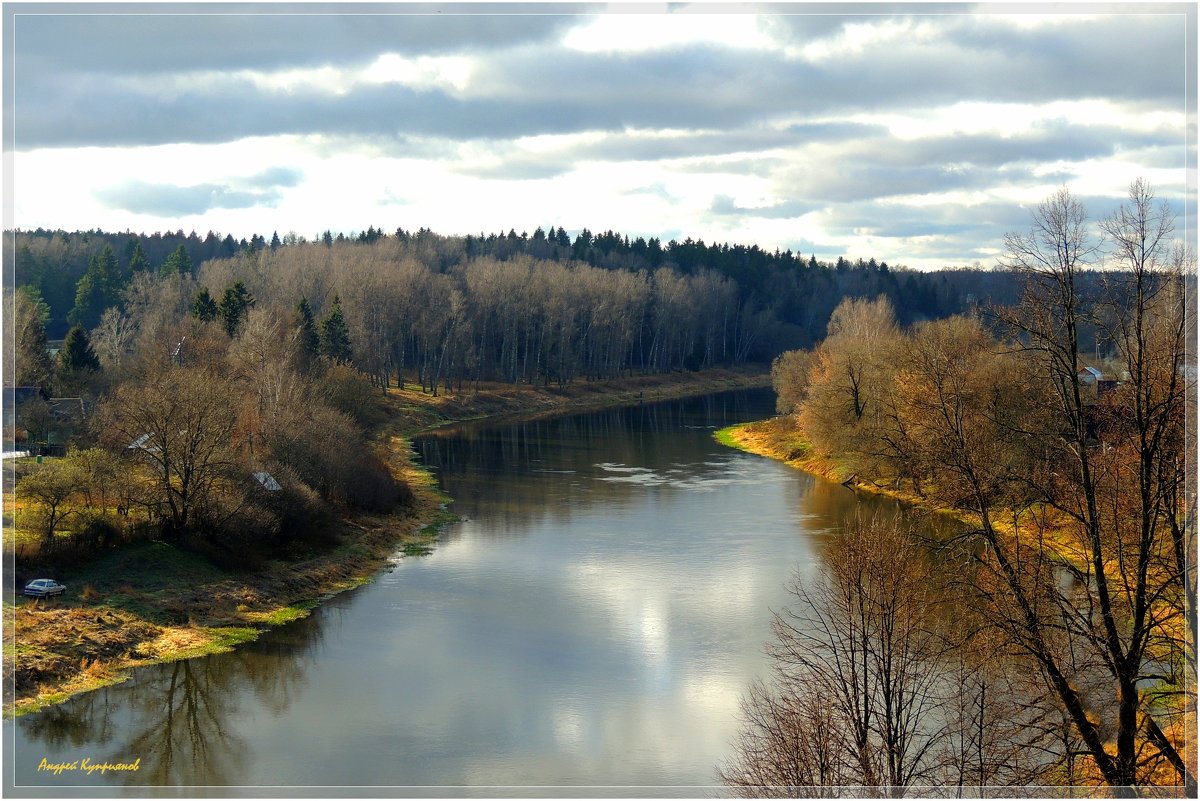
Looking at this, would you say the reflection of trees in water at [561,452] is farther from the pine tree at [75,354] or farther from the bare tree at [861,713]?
the bare tree at [861,713]

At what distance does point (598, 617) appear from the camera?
30297 mm

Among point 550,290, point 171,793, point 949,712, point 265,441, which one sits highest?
point 550,290

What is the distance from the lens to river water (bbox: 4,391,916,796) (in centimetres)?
2053

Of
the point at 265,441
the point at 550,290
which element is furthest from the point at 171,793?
the point at 550,290

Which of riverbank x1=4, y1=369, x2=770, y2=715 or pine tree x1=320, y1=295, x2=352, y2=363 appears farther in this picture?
pine tree x1=320, y1=295, x2=352, y2=363

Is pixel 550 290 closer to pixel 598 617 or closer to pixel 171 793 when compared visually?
pixel 598 617

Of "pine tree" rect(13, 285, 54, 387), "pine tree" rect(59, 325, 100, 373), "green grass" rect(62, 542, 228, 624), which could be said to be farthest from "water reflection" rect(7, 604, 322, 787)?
"pine tree" rect(59, 325, 100, 373)

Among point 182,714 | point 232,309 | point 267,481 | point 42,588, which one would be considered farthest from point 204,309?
point 182,714

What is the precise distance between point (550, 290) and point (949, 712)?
89.9 m

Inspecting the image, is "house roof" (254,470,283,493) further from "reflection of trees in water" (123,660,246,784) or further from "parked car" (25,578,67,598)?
"reflection of trees in water" (123,660,246,784)

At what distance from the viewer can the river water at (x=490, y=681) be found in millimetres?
20531

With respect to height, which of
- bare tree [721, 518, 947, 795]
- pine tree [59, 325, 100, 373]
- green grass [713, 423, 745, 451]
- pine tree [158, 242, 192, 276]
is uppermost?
pine tree [158, 242, 192, 276]

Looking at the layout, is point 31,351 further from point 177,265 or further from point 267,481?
point 177,265
